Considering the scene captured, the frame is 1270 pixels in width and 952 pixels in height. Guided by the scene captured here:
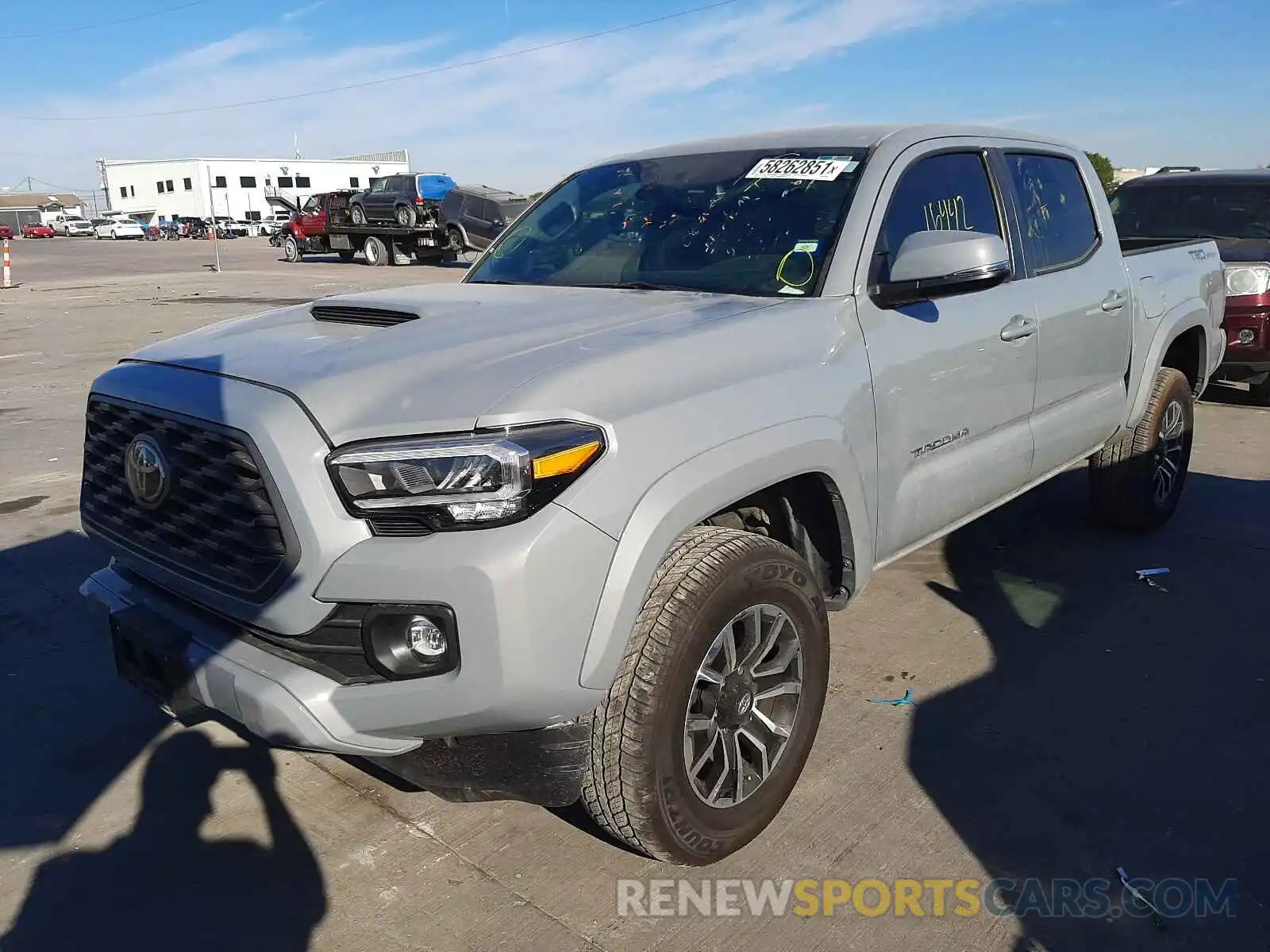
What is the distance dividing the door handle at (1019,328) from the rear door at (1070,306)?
0.28 ft

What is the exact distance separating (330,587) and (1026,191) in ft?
10.9

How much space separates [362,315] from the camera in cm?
292

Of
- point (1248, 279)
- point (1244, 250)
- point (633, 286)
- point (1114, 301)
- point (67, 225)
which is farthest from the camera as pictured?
point (67, 225)

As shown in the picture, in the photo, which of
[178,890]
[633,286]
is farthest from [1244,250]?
[178,890]

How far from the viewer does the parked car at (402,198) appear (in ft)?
83.2

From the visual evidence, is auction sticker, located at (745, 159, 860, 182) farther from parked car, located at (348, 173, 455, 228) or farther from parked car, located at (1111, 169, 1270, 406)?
parked car, located at (348, 173, 455, 228)

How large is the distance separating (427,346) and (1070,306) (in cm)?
275

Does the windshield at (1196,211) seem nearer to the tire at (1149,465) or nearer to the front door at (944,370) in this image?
the tire at (1149,465)

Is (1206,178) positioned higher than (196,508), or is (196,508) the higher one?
(1206,178)

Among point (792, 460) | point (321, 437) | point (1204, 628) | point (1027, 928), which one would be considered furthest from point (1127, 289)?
point (321, 437)

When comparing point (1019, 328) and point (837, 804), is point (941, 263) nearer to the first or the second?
point (1019, 328)

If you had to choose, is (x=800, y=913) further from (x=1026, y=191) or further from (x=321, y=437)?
(x=1026, y=191)

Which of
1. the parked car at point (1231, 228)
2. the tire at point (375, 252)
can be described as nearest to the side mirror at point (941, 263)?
the parked car at point (1231, 228)

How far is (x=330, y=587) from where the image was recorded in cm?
212
